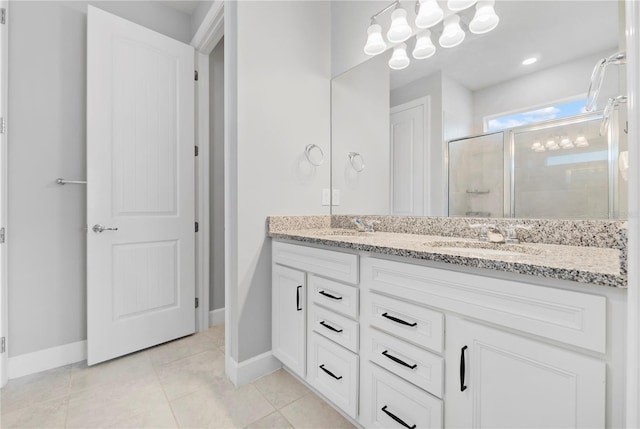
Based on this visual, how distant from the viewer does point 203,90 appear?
2365 mm

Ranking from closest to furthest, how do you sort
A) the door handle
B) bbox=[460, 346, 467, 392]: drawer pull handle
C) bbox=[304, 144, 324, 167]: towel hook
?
bbox=[460, 346, 467, 392]: drawer pull handle → the door handle → bbox=[304, 144, 324, 167]: towel hook

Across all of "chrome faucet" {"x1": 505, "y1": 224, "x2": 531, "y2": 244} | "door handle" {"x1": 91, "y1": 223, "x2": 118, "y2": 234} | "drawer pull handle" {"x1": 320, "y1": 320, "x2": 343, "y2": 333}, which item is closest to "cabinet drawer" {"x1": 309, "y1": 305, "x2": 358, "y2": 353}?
"drawer pull handle" {"x1": 320, "y1": 320, "x2": 343, "y2": 333}

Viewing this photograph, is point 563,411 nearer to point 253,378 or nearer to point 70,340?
point 253,378

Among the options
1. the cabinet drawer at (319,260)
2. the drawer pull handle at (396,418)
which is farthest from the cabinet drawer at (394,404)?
the cabinet drawer at (319,260)

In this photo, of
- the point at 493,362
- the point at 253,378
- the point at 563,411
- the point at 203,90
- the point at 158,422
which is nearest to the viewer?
the point at 563,411

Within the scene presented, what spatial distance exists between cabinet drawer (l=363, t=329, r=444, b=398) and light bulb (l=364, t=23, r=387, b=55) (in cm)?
153

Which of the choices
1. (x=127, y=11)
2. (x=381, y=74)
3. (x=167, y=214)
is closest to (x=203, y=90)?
(x=127, y=11)

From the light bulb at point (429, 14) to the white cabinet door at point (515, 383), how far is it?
141cm

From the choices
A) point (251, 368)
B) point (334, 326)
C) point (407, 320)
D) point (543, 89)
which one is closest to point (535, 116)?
point (543, 89)

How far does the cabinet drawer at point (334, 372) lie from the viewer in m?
1.23

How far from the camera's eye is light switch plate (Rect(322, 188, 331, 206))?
201cm

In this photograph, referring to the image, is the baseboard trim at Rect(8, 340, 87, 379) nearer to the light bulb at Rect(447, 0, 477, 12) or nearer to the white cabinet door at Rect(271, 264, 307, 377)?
the white cabinet door at Rect(271, 264, 307, 377)

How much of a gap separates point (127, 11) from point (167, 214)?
146 centimetres

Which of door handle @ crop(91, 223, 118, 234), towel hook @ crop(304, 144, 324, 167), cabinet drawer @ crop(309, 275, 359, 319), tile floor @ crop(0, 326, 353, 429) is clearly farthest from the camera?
towel hook @ crop(304, 144, 324, 167)
